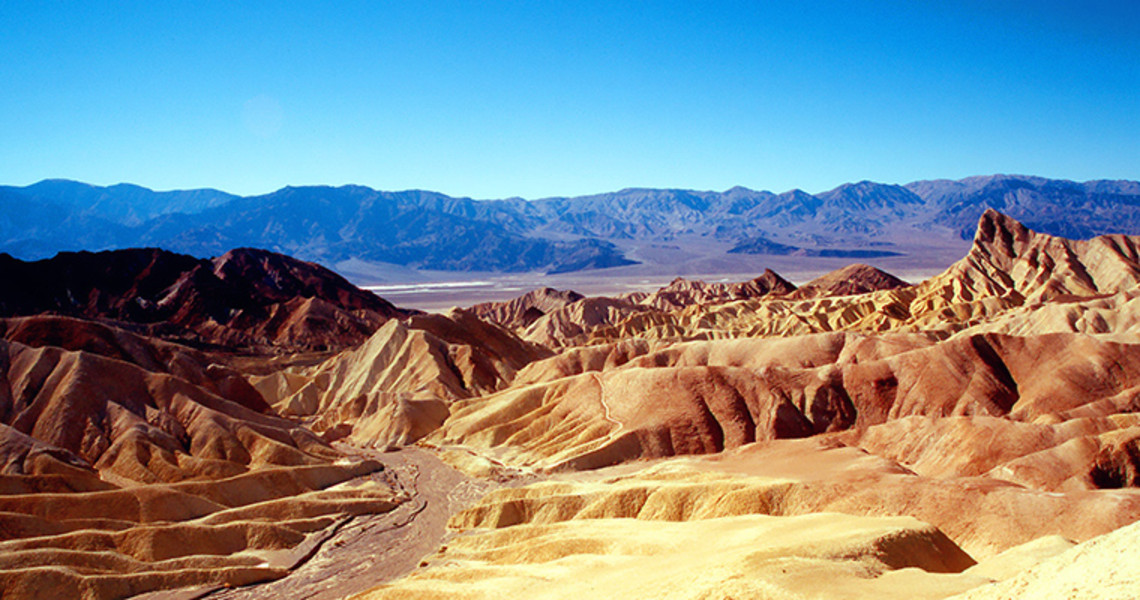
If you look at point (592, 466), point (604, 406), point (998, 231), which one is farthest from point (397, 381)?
point (998, 231)

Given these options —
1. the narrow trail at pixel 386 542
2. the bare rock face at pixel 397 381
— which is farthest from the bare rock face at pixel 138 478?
the bare rock face at pixel 397 381

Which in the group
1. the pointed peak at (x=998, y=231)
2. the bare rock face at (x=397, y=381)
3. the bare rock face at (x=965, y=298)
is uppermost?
the pointed peak at (x=998, y=231)

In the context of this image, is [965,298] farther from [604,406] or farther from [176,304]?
[176,304]

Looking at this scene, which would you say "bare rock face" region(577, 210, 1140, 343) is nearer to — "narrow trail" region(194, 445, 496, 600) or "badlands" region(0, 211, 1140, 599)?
"badlands" region(0, 211, 1140, 599)

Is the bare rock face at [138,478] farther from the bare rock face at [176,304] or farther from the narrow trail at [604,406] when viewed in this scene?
the bare rock face at [176,304]

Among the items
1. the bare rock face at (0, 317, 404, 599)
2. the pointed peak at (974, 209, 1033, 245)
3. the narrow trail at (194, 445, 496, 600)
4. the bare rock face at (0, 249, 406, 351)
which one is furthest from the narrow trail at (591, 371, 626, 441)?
the pointed peak at (974, 209, 1033, 245)

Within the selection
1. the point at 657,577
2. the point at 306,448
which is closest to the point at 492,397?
the point at 306,448
